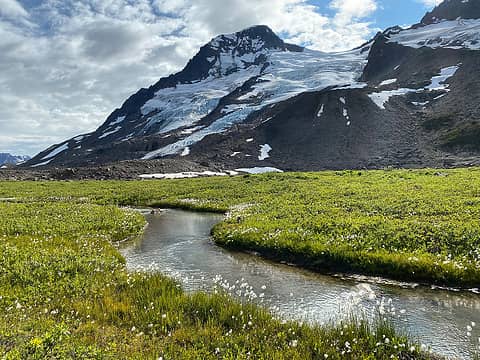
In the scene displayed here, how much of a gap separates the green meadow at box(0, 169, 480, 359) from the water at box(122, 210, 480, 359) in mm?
1045

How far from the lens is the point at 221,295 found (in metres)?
10.5

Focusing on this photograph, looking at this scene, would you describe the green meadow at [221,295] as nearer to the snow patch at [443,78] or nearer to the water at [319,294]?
the water at [319,294]

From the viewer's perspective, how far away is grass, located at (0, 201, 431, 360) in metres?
7.49

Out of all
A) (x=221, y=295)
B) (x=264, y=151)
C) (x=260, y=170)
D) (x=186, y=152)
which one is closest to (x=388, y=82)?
(x=264, y=151)

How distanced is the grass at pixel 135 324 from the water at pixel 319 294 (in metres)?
1.23

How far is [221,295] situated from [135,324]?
8.08 feet

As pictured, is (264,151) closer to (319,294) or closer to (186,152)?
(186,152)

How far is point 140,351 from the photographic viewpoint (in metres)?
7.66

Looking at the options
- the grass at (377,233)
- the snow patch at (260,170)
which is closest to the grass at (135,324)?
the grass at (377,233)

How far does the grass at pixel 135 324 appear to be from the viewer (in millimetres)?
7492

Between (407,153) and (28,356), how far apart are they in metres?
109

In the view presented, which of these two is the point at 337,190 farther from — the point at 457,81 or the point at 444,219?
the point at 457,81

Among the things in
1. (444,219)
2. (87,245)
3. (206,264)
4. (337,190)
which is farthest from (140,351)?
(337,190)

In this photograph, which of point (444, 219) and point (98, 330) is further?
point (444, 219)
